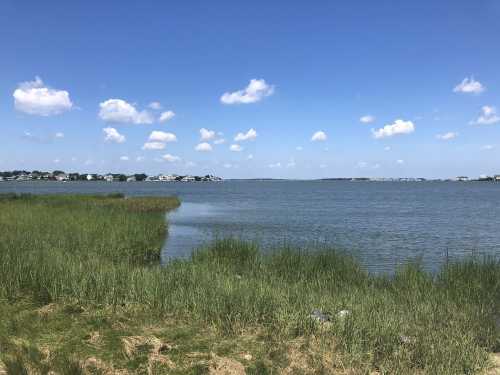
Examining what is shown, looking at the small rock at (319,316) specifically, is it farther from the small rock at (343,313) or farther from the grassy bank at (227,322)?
the small rock at (343,313)

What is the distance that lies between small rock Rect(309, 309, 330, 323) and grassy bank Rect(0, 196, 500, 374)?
0.05 m

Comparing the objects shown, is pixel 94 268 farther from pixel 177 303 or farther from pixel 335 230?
pixel 335 230

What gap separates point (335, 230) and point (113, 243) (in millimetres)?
18829

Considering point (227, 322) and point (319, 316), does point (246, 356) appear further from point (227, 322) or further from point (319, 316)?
point (319, 316)

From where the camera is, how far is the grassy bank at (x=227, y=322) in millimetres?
6473

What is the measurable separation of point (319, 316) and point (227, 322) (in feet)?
6.13

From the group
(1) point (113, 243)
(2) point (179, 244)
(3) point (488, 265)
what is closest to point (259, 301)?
(3) point (488, 265)

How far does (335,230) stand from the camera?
31406 millimetres

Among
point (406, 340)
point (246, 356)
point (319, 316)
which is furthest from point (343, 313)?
point (246, 356)

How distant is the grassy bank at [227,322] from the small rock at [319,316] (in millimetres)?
46

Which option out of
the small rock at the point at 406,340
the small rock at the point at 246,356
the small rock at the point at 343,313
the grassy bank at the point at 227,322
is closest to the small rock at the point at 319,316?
the grassy bank at the point at 227,322

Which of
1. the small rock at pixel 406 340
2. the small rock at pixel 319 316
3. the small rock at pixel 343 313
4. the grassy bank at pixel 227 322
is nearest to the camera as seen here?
the grassy bank at pixel 227 322

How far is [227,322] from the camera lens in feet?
25.8

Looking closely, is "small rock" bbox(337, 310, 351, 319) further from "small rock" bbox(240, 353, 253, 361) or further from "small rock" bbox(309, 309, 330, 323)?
"small rock" bbox(240, 353, 253, 361)
